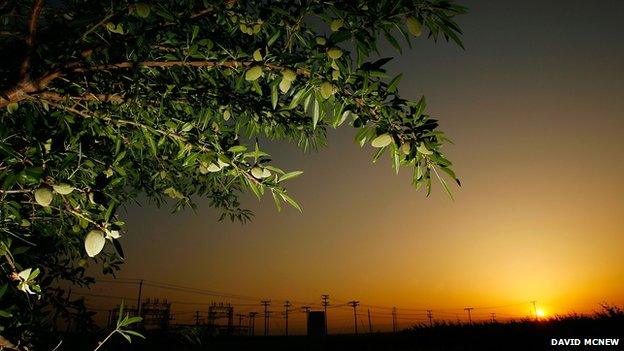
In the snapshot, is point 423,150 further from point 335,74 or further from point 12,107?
point 12,107

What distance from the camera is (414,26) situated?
4.26 ft

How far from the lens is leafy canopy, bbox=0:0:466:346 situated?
1383 millimetres

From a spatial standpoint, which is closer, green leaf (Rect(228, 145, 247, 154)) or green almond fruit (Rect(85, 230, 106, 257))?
green almond fruit (Rect(85, 230, 106, 257))

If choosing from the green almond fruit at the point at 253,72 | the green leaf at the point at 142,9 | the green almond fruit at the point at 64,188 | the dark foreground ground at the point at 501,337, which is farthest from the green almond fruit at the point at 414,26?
the dark foreground ground at the point at 501,337

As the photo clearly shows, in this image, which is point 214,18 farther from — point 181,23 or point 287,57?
point 287,57

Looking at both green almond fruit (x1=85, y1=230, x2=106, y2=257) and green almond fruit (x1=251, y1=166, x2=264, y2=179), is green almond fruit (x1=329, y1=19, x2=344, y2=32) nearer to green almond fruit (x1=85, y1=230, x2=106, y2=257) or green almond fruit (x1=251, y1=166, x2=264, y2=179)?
green almond fruit (x1=251, y1=166, x2=264, y2=179)

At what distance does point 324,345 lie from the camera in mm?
13148

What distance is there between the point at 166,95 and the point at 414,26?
1489mm

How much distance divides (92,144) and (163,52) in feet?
2.49

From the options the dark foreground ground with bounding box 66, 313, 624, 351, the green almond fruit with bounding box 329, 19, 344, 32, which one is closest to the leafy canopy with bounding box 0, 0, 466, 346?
the green almond fruit with bounding box 329, 19, 344, 32

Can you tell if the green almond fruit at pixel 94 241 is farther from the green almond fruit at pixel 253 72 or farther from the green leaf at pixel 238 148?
the green almond fruit at pixel 253 72

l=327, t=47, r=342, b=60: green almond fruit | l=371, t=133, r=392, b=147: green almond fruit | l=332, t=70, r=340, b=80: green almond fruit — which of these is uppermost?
l=327, t=47, r=342, b=60: green almond fruit

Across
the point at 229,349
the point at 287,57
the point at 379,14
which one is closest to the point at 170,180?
the point at 287,57

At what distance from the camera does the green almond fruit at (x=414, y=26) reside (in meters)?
1.29
